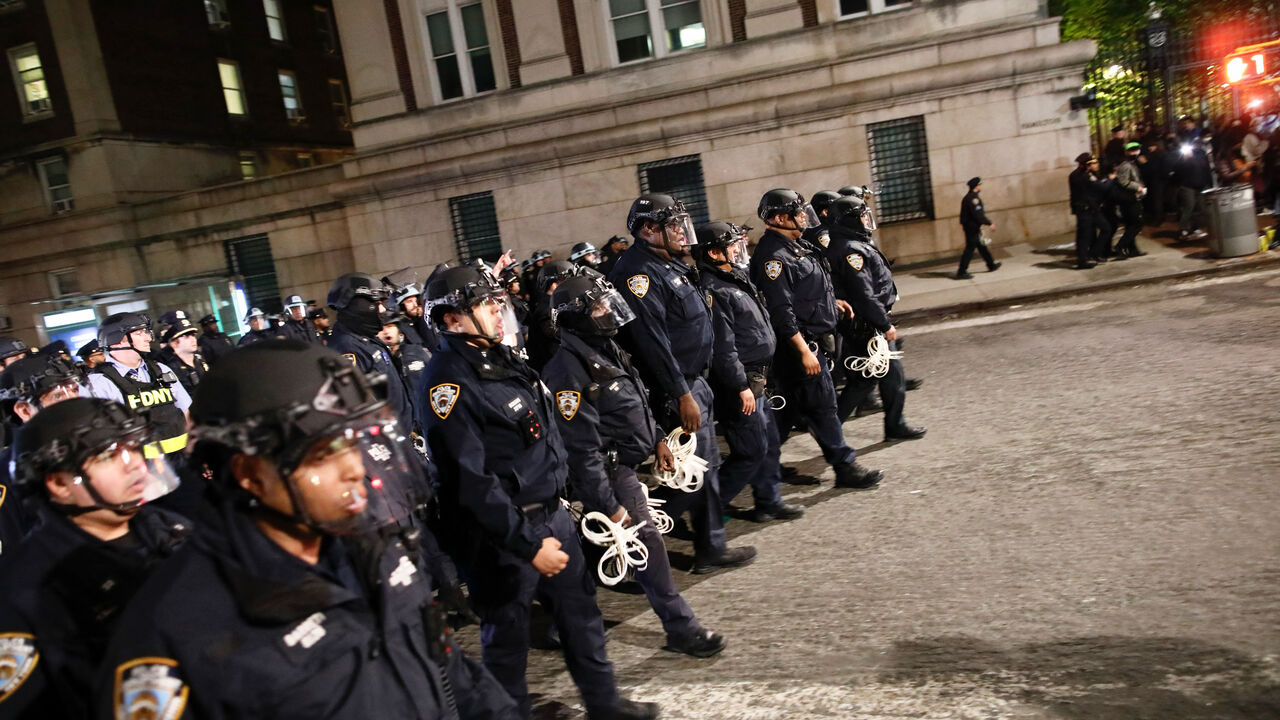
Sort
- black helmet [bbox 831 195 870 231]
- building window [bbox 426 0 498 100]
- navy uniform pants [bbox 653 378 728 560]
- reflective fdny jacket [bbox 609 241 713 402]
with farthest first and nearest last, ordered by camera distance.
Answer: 1. building window [bbox 426 0 498 100]
2. black helmet [bbox 831 195 870 231]
3. reflective fdny jacket [bbox 609 241 713 402]
4. navy uniform pants [bbox 653 378 728 560]

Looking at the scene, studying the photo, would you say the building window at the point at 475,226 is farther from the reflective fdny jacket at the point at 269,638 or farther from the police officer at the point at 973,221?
the reflective fdny jacket at the point at 269,638

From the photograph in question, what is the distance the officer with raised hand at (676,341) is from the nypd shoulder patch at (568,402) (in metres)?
1.15

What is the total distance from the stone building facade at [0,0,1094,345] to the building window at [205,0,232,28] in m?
12.4

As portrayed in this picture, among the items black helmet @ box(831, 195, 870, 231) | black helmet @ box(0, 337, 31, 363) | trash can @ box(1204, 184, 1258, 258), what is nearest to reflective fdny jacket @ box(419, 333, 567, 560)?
black helmet @ box(831, 195, 870, 231)

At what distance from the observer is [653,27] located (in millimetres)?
19484

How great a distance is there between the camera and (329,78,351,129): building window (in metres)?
37.8

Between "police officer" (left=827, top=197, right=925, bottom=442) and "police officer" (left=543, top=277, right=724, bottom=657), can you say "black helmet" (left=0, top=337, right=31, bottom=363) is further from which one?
"police officer" (left=827, top=197, right=925, bottom=442)

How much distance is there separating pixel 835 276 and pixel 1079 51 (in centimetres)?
1181

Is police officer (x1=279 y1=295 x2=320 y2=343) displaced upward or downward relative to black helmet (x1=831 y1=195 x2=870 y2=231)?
downward

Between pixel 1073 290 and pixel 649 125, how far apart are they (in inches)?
353

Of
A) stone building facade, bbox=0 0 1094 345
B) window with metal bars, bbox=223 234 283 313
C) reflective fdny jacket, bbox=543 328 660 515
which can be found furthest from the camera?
window with metal bars, bbox=223 234 283 313

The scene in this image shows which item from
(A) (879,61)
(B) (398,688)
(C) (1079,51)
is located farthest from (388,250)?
(B) (398,688)

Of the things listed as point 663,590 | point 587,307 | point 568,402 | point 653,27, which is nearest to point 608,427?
point 568,402

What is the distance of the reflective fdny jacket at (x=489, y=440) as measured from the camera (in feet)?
12.3
